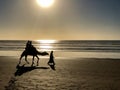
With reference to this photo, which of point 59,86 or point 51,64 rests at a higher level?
point 51,64

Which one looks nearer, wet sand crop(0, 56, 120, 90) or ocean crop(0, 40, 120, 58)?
wet sand crop(0, 56, 120, 90)

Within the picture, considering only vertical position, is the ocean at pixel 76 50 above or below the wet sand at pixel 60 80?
above

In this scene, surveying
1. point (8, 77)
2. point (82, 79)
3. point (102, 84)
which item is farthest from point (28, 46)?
point (102, 84)

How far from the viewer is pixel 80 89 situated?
1095cm

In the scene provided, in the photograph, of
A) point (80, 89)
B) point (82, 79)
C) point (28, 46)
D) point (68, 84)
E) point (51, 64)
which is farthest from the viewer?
point (51, 64)

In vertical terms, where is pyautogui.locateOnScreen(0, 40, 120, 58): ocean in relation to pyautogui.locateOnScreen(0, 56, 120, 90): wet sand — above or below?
above

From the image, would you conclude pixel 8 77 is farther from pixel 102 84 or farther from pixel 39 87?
pixel 102 84

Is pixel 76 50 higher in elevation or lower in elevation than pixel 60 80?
higher

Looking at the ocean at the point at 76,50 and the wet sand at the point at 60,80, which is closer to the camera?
the wet sand at the point at 60,80

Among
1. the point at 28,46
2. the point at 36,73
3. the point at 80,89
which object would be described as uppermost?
the point at 28,46

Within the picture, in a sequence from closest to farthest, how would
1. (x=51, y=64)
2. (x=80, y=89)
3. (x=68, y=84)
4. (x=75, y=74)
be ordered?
(x=80, y=89) < (x=68, y=84) < (x=75, y=74) < (x=51, y=64)

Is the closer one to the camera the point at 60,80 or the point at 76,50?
the point at 60,80

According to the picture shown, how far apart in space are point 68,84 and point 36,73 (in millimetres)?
3213

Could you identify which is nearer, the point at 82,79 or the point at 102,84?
the point at 102,84
